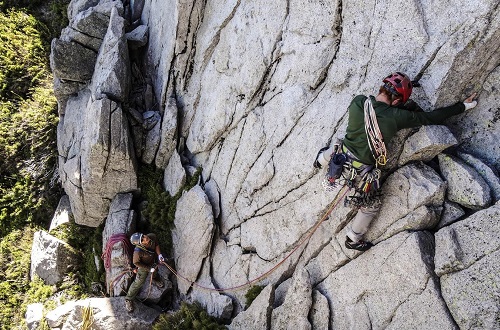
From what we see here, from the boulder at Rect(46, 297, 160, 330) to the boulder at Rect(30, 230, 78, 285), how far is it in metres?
4.06

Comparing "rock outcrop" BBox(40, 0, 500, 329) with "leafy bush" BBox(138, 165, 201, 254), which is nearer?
"rock outcrop" BBox(40, 0, 500, 329)

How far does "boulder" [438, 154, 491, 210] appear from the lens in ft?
23.2

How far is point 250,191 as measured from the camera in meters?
11.9

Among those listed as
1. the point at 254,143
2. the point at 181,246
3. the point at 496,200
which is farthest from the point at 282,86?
the point at 181,246

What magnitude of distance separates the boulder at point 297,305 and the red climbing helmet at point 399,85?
4738 millimetres

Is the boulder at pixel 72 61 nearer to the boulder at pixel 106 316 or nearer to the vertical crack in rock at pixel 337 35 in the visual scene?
the boulder at pixel 106 316

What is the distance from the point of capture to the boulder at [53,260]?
17516 mm

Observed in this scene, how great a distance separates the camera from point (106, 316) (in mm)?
13297

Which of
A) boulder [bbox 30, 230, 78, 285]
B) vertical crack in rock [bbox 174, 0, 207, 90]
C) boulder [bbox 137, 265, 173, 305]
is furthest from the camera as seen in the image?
boulder [bbox 30, 230, 78, 285]

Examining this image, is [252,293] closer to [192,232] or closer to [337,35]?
[192,232]

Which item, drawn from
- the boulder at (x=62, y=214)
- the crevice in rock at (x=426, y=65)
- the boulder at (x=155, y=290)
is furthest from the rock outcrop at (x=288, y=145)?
the boulder at (x=62, y=214)

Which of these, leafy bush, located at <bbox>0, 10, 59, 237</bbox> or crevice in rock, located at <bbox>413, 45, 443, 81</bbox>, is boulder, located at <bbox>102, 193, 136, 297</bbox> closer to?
leafy bush, located at <bbox>0, 10, 59, 237</bbox>

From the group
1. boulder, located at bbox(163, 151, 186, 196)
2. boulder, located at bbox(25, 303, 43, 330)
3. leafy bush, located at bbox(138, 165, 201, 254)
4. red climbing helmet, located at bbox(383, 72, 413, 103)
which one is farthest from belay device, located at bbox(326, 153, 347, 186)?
boulder, located at bbox(25, 303, 43, 330)

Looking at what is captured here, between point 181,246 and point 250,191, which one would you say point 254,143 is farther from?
point 181,246
